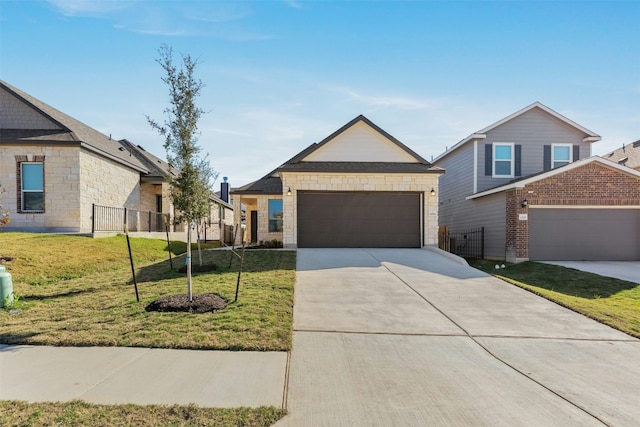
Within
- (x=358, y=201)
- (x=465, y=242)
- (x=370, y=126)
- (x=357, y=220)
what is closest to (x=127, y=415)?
(x=357, y=220)

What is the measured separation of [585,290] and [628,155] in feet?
57.8

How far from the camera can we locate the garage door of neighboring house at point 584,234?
46.1ft

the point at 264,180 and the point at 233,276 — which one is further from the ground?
the point at 264,180

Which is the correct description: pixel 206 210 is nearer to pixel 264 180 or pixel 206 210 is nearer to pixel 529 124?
pixel 264 180

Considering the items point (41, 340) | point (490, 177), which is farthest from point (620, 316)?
point (490, 177)

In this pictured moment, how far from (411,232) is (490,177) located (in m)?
5.60

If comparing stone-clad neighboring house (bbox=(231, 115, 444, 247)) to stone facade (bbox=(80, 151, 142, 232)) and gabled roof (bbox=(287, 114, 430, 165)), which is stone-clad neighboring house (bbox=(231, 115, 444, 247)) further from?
stone facade (bbox=(80, 151, 142, 232))

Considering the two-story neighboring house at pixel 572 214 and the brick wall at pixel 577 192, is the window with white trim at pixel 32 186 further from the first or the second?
the brick wall at pixel 577 192

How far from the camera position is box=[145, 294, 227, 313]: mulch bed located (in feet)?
20.2

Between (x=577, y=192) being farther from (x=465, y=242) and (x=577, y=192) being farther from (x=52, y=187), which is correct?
(x=52, y=187)

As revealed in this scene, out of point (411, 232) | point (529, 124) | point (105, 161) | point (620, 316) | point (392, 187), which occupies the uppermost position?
point (529, 124)

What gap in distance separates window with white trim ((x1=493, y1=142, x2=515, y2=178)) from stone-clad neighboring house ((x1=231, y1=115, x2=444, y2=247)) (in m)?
4.20

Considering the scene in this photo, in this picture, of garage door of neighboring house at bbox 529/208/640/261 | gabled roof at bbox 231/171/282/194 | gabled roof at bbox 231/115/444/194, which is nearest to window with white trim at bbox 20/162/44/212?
gabled roof at bbox 231/171/282/194

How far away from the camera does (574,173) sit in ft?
45.3
